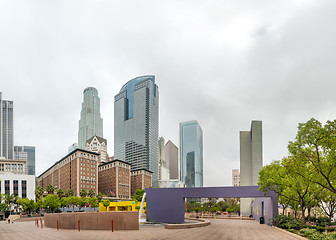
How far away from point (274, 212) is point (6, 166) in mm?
147265

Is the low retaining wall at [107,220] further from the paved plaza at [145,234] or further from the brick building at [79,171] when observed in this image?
the brick building at [79,171]

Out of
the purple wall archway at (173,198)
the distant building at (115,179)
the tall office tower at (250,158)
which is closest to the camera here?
the purple wall archway at (173,198)

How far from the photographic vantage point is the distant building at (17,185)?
401 feet

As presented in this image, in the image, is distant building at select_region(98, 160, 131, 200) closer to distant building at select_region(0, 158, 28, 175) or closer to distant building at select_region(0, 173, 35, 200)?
distant building at select_region(0, 158, 28, 175)

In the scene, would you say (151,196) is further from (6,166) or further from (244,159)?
(6,166)

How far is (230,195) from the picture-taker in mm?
43812

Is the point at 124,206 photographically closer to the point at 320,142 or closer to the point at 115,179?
the point at 320,142

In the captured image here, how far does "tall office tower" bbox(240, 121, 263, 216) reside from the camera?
96.5 meters

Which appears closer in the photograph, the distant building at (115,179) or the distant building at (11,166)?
the distant building at (11,166)

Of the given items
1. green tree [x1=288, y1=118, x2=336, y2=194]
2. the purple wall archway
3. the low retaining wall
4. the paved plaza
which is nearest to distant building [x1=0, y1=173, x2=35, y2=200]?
the purple wall archway

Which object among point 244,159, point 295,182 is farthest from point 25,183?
point 295,182

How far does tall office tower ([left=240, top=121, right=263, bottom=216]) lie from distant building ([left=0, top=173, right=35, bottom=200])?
79.0m

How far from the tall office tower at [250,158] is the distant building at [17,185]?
79035mm

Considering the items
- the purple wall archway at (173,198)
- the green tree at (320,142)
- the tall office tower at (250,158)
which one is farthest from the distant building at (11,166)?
the green tree at (320,142)
